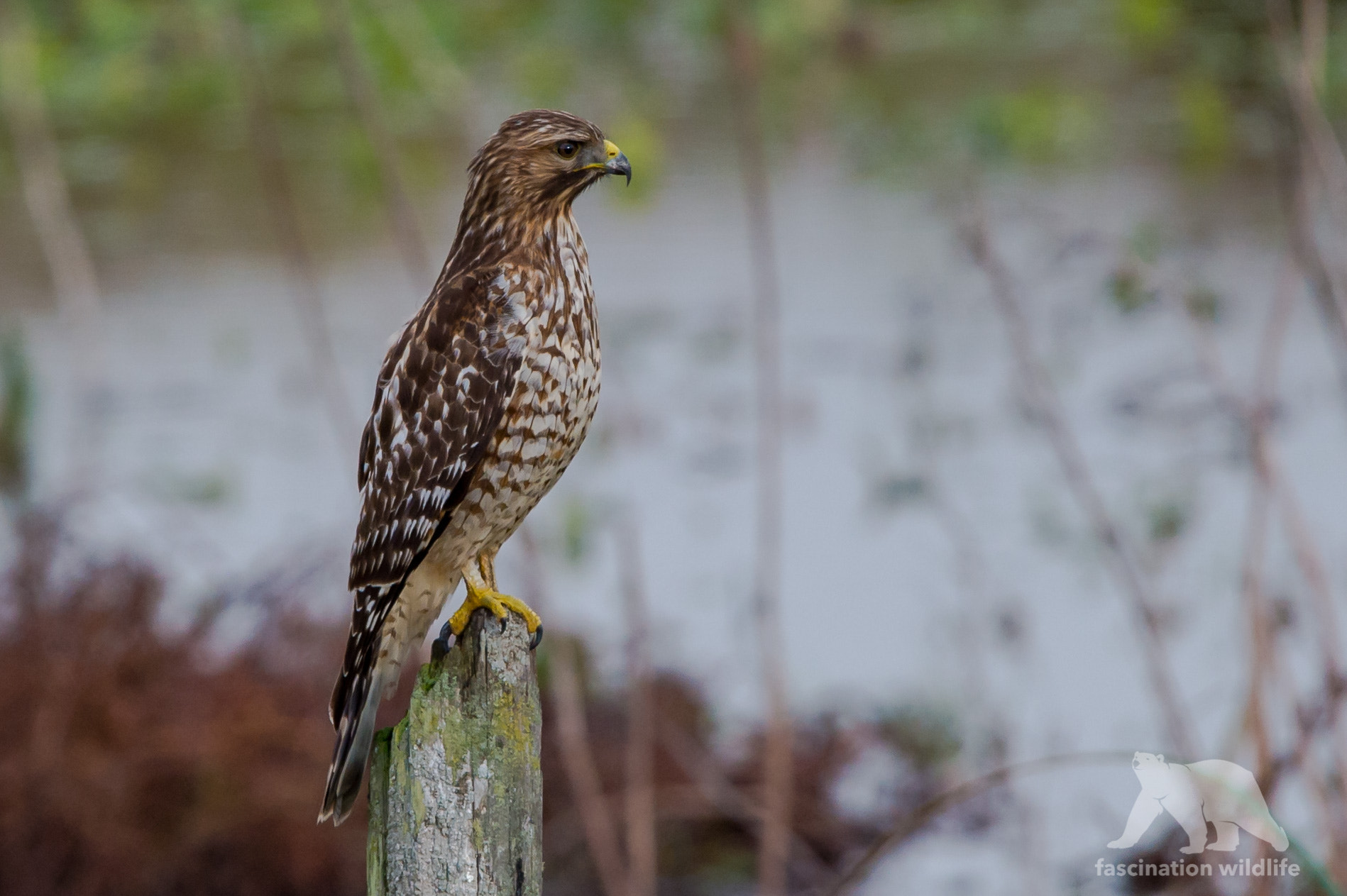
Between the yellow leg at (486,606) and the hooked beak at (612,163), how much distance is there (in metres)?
0.71

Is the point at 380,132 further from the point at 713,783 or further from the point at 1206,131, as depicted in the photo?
the point at 1206,131

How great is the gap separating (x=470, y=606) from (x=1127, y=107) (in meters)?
12.4

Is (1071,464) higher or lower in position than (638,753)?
higher

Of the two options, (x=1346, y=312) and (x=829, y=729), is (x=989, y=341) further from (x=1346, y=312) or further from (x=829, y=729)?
(x=1346, y=312)

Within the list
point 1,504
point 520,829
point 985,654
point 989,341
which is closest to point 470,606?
point 520,829

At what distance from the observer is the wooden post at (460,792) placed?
224 cm

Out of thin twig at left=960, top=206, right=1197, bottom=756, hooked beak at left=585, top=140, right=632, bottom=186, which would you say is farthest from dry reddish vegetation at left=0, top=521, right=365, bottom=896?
hooked beak at left=585, top=140, right=632, bottom=186

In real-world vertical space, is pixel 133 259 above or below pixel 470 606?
above

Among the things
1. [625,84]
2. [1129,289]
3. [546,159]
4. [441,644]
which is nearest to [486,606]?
[441,644]

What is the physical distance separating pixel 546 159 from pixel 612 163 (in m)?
0.11

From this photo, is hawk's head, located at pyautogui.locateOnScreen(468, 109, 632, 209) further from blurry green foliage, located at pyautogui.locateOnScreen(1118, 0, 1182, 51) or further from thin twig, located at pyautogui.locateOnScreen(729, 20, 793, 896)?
blurry green foliage, located at pyautogui.locateOnScreen(1118, 0, 1182, 51)

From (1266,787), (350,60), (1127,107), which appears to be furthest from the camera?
(1127,107)

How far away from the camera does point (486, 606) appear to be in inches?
105

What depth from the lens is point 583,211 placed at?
11.2 metres
